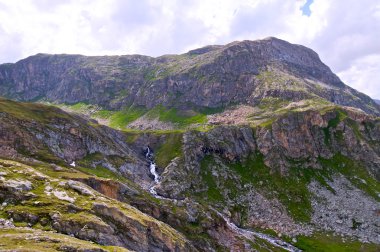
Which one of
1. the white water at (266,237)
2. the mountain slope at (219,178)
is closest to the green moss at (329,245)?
the mountain slope at (219,178)

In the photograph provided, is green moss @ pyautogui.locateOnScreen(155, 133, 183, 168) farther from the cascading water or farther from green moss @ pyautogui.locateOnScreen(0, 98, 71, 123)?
green moss @ pyautogui.locateOnScreen(0, 98, 71, 123)

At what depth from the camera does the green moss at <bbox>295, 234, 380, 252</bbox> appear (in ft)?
440

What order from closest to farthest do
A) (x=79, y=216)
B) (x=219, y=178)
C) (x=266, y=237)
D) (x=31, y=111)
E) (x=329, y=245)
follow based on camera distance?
(x=79, y=216)
(x=329, y=245)
(x=266, y=237)
(x=31, y=111)
(x=219, y=178)

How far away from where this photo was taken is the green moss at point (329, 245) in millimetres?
134000

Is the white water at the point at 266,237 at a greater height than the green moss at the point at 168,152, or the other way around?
the green moss at the point at 168,152

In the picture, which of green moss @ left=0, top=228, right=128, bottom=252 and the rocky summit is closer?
green moss @ left=0, top=228, right=128, bottom=252

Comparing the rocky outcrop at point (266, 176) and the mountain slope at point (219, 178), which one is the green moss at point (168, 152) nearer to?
the mountain slope at point (219, 178)

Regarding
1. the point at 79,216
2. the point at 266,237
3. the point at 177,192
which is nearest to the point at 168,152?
the point at 177,192

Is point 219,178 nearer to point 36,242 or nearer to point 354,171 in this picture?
point 354,171

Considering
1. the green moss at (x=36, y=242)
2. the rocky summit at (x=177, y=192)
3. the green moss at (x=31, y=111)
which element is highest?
the green moss at (x=31, y=111)

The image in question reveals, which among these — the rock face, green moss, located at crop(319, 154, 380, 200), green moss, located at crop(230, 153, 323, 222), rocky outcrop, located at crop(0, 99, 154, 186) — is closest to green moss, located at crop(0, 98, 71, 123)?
rocky outcrop, located at crop(0, 99, 154, 186)

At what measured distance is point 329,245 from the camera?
136875 mm

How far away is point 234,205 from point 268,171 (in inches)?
1416

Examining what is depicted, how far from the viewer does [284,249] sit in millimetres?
130250
